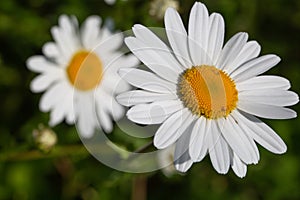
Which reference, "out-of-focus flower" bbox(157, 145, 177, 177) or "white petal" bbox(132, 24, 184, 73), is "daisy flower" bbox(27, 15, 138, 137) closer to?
"out-of-focus flower" bbox(157, 145, 177, 177)

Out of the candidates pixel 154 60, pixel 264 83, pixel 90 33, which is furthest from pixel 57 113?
pixel 264 83

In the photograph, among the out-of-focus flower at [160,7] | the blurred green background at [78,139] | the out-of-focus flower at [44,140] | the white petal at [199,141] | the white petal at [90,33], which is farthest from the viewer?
the blurred green background at [78,139]

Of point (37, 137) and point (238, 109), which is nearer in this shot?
point (238, 109)

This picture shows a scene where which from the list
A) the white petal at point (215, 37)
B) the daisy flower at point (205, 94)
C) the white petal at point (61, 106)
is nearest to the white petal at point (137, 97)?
the daisy flower at point (205, 94)

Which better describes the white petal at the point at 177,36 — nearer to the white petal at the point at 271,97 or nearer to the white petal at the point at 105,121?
the white petal at the point at 271,97

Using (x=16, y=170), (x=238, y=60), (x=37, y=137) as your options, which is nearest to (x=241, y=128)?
(x=238, y=60)

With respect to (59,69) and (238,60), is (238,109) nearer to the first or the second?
(238,60)
